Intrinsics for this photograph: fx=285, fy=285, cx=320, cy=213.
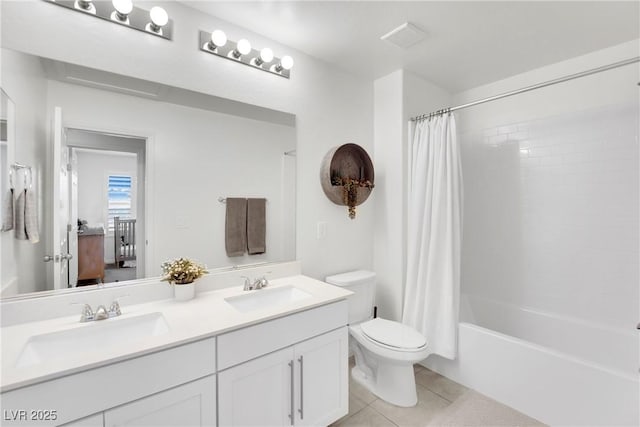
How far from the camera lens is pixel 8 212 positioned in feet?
3.85

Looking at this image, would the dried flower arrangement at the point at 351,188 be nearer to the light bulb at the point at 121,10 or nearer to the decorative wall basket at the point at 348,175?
the decorative wall basket at the point at 348,175

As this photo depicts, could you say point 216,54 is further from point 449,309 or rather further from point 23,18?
point 449,309

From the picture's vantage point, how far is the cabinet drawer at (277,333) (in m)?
1.21

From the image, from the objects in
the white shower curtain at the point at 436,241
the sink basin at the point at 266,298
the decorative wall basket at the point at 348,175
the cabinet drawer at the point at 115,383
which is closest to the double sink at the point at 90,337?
the cabinet drawer at the point at 115,383

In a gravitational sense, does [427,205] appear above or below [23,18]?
below

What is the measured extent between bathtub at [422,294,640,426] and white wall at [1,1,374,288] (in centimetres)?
107

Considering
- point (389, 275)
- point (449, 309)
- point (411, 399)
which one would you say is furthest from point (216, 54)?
point (411, 399)

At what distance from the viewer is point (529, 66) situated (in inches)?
94.3

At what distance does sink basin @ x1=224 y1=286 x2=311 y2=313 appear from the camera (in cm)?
162

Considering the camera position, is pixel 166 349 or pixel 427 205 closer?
pixel 166 349

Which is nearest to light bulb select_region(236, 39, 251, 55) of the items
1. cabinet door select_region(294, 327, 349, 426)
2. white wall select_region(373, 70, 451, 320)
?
white wall select_region(373, 70, 451, 320)

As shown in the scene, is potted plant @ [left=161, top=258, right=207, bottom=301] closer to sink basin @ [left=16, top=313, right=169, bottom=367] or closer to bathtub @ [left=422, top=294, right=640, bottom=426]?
sink basin @ [left=16, top=313, right=169, bottom=367]

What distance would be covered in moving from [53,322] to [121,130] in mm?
934

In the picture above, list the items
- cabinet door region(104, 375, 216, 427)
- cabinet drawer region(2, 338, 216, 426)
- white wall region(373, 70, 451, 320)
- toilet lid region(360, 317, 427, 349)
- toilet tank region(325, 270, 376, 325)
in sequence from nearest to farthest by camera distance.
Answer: cabinet drawer region(2, 338, 216, 426) < cabinet door region(104, 375, 216, 427) < toilet lid region(360, 317, 427, 349) < toilet tank region(325, 270, 376, 325) < white wall region(373, 70, 451, 320)
